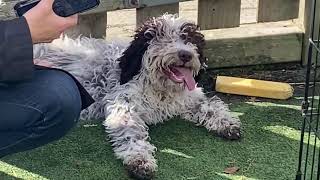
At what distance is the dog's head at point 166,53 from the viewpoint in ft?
13.5

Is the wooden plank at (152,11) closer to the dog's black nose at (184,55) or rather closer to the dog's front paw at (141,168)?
the dog's black nose at (184,55)

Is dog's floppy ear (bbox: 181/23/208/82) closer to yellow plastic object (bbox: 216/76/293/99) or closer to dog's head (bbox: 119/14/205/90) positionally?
dog's head (bbox: 119/14/205/90)

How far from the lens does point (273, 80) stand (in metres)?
5.05

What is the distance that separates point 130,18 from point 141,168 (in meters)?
2.57

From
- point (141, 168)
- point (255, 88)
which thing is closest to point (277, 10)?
point (255, 88)

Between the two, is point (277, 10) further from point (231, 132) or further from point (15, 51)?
point (15, 51)

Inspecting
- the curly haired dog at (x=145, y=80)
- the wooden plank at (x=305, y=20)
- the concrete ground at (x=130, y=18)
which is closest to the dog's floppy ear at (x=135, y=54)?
the curly haired dog at (x=145, y=80)

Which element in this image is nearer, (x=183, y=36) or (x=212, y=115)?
(x=183, y=36)

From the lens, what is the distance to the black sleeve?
2525 millimetres

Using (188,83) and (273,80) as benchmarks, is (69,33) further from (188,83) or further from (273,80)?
(273,80)

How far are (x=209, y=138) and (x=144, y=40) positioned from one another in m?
0.70

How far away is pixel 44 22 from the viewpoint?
264 centimetres

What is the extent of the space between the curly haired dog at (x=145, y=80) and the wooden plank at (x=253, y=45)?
1.86 feet

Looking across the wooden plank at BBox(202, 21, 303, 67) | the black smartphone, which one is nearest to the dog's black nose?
the wooden plank at BBox(202, 21, 303, 67)
